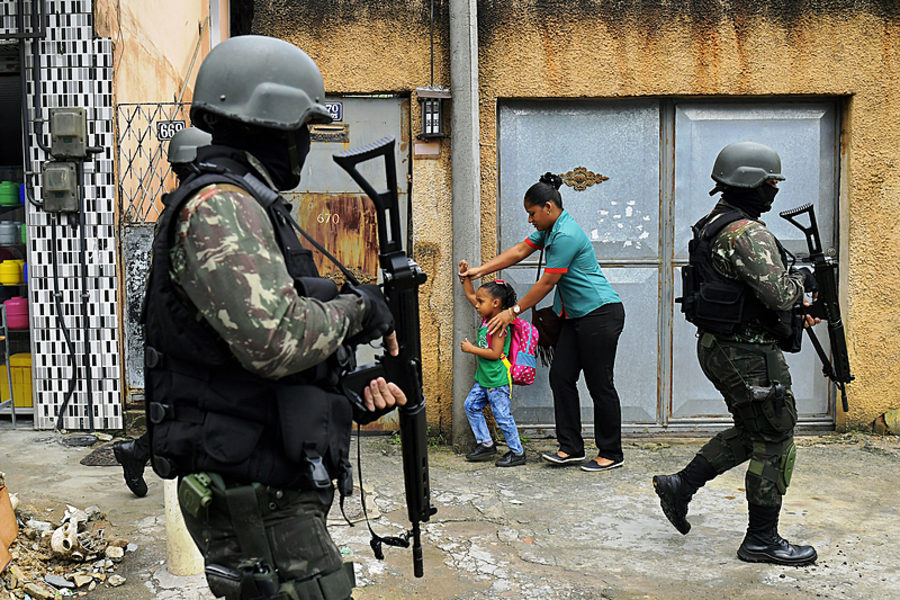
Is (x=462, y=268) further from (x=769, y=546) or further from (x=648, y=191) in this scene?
(x=769, y=546)

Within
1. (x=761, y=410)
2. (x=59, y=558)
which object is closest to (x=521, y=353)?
(x=761, y=410)

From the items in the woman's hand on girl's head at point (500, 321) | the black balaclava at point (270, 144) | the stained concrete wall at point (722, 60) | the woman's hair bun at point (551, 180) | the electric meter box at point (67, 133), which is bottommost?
the woman's hand on girl's head at point (500, 321)

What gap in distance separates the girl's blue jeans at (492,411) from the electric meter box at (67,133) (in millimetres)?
3101

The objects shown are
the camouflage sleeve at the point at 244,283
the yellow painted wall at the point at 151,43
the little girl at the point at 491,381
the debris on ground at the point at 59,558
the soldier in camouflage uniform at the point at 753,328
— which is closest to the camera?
the camouflage sleeve at the point at 244,283

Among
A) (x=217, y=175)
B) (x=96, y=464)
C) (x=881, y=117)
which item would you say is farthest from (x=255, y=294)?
(x=881, y=117)

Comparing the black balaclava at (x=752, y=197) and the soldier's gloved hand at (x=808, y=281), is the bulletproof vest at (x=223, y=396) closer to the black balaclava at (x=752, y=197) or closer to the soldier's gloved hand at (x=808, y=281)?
the black balaclava at (x=752, y=197)

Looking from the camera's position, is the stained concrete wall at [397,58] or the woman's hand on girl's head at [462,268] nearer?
the woman's hand on girl's head at [462,268]

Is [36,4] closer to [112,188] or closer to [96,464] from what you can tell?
[112,188]

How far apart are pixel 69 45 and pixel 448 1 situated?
2584mm

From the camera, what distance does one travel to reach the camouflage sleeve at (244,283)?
69.2 inches

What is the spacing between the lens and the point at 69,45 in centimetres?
539

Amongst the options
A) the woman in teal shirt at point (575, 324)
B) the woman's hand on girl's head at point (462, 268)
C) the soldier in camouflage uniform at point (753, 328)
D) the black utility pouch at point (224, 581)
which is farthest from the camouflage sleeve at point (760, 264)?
the black utility pouch at point (224, 581)

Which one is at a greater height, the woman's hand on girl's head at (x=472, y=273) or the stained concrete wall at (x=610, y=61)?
the stained concrete wall at (x=610, y=61)

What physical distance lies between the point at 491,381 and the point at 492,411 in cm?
23
